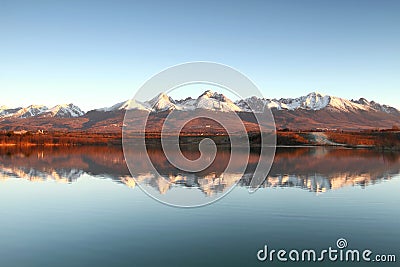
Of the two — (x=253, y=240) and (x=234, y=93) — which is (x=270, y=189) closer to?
(x=234, y=93)

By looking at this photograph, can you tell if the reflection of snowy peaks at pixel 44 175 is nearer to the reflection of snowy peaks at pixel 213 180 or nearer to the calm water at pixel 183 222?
the reflection of snowy peaks at pixel 213 180

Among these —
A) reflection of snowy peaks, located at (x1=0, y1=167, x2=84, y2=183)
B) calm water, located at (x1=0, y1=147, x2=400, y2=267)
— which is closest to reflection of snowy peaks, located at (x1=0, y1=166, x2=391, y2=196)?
reflection of snowy peaks, located at (x1=0, y1=167, x2=84, y2=183)

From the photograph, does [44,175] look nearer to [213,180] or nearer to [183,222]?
[213,180]

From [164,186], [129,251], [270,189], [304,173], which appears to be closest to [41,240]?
[129,251]

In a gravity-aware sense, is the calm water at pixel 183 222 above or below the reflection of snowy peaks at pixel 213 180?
below

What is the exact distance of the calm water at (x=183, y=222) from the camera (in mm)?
14805

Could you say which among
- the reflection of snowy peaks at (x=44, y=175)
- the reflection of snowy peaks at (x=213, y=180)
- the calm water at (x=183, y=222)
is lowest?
the calm water at (x=183, y=222)

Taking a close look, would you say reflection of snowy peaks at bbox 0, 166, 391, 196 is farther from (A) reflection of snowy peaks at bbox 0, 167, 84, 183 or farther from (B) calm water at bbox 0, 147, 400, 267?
(B) calm water at bbox 0, 147, 400, 267

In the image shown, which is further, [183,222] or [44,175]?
[44,175]

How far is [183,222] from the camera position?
2006 cm

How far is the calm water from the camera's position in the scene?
14805mm

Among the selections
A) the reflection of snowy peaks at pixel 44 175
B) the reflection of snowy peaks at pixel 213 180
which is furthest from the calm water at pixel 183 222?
the reflection of snowy peaks at pixel 44 175

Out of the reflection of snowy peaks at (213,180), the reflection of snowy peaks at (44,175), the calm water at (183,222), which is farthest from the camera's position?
the reflection of snowy peaks at (44,175)

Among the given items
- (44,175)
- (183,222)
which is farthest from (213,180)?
(44,175)
